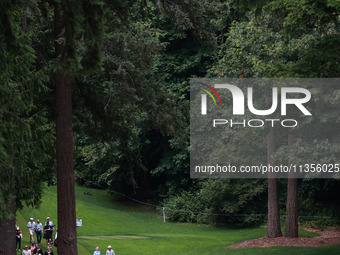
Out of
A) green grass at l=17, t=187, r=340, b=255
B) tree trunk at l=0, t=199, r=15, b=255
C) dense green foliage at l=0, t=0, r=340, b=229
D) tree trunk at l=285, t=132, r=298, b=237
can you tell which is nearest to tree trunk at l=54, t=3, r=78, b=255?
dense green foliage at l=0, t=0, r=340, b=229

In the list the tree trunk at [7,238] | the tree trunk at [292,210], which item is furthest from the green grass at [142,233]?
the tree trunk at [7,238]

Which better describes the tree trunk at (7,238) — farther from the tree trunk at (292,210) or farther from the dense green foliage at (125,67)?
the tree trunk at (292,210)

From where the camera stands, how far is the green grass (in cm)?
2872

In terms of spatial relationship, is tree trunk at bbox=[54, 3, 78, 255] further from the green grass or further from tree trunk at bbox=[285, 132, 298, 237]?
tree trunk at bbox=[285, 132, 298, 237]

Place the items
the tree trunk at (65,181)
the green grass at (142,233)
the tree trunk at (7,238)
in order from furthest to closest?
the green grass at (142,233) → the tree trunk at (7,238) → the tree trunk at (65,181)

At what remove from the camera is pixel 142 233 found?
121 ft

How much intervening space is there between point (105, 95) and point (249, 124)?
8.90 meters

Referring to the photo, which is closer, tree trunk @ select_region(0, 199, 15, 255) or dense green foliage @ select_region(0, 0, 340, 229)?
dense green foliage @ select_region(0, 0, 340, 229)

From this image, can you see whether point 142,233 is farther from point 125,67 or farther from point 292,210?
point 125,67

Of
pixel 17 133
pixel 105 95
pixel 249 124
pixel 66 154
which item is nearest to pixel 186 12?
pixel 105 95

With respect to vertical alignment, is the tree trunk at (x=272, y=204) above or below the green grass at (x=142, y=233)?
above

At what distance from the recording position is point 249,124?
26984 millimetres

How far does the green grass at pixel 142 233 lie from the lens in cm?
2872

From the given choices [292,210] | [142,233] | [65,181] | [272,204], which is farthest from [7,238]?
[142,233]
